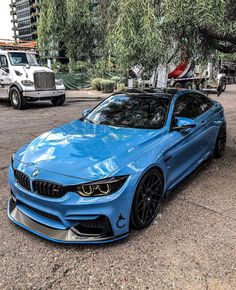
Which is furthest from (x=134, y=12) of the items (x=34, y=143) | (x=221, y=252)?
(x=221, y=252)

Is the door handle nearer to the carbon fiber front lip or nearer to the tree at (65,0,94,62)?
the carbon fiber front lip

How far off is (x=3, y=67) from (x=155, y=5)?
10.9 metres

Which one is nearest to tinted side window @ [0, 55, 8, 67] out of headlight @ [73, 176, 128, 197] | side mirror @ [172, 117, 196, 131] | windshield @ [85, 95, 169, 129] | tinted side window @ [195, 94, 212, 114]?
windshield @ [85, 95, 169, 129]

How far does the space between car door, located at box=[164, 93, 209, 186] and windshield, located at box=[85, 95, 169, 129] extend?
209mm

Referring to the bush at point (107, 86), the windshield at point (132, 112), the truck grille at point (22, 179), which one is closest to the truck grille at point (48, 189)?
the truck grille at point (22, 179)

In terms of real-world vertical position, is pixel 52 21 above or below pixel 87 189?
above

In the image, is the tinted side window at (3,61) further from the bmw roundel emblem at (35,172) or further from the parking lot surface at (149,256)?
the bmw roundel emblem at (35,172)

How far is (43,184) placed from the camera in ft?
9.71

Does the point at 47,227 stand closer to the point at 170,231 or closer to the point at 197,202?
the point at 170,231

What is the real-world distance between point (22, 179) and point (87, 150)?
2.46 ft

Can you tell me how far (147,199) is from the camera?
3.32m

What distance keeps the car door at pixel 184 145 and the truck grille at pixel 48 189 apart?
1349 mm

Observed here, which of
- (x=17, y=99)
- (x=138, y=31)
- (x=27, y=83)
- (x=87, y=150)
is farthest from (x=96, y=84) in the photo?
(x=87, y=150)

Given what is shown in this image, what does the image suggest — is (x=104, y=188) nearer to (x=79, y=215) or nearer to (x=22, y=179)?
(x=79, y=215)
